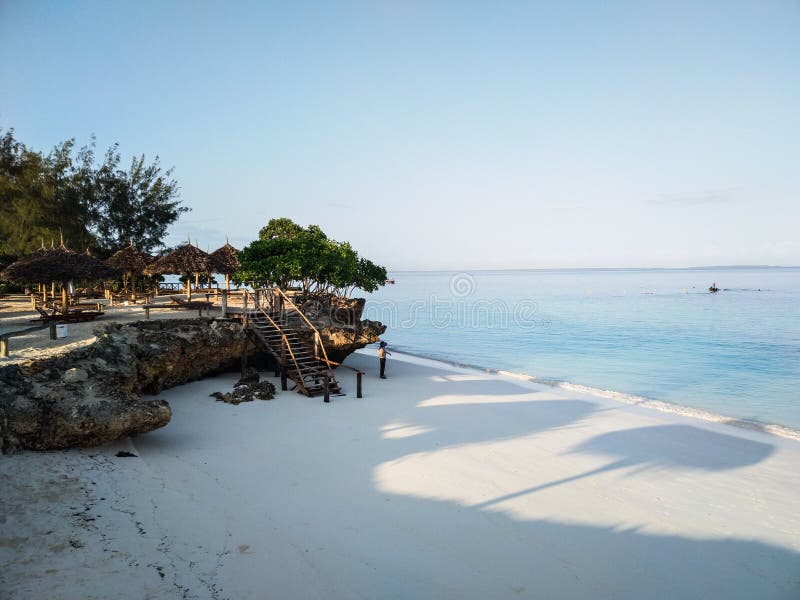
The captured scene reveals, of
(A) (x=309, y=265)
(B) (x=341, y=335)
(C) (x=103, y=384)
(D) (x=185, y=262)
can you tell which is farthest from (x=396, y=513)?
(D) (x=185, y=262)

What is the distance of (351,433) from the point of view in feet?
37.7

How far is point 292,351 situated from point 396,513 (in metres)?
9.26

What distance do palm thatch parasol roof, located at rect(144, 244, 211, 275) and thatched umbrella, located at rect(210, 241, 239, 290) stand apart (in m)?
0.55

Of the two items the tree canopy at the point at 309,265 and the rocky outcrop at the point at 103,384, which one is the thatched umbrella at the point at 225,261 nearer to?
the tree canopy at the point at 309,265

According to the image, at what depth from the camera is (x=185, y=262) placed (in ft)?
71.3

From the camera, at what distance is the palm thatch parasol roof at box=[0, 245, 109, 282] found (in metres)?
16.2

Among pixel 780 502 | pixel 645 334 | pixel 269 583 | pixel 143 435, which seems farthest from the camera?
pixel 645 334

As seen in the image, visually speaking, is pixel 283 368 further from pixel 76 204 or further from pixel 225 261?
pixel 76 204

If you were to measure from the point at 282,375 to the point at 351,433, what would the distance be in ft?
16.8

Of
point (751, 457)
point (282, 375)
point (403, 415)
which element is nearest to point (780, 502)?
point (751, 457)

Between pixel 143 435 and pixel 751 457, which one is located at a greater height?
pixel 143 435

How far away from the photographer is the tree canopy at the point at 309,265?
726 inches

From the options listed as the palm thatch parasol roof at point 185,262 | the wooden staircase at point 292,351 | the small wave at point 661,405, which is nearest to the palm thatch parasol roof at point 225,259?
the palm thatch parasol roof at point 185,262

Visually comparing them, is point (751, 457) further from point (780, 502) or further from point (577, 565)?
point (577, 565)
